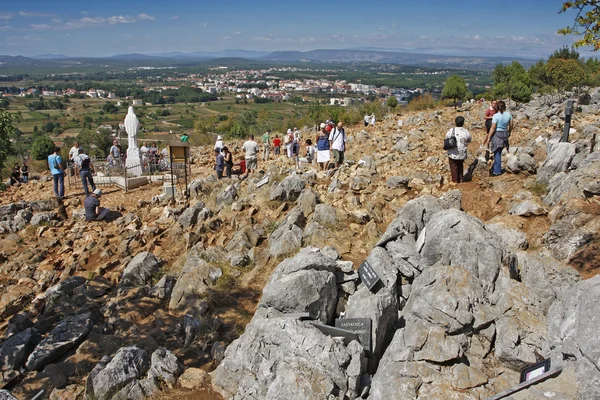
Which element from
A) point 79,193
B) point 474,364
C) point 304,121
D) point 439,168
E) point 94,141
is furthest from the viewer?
point 94,141

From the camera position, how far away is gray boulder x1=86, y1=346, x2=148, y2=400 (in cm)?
491

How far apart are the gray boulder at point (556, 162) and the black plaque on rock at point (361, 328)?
5058mm

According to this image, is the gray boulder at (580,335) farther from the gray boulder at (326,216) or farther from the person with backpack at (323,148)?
the person with backpack at (323,148)

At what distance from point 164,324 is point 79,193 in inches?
374

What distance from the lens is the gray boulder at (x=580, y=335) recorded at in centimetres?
385

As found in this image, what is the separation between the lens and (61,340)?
6223 mm

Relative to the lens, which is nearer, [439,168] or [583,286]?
[583,286]

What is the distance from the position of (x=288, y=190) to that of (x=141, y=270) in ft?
12.4

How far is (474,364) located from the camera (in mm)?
4695

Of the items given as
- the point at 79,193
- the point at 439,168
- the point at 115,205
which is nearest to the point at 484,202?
the point at 439,168

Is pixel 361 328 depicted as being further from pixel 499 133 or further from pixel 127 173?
pixel 127 173

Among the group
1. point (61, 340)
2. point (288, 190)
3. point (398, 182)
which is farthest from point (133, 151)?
point (61, 340)

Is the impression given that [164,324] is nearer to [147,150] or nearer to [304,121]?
[147,150]

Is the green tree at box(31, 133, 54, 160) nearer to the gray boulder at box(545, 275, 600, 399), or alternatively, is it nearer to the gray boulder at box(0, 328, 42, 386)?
the gray boulder at box(0, 328, 42, 386)
